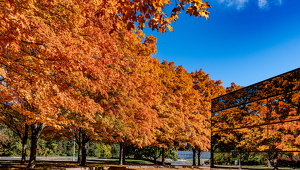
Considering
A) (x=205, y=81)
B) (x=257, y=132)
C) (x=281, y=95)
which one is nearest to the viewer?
(x=281, y=95)

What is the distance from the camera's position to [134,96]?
Result: 1544cm

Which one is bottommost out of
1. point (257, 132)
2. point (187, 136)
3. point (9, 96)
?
point (187, 136)

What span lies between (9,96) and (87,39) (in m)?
4.07

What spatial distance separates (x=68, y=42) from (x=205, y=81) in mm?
24007

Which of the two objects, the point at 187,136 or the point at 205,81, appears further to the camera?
the point at 205,81

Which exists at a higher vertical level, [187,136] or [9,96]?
[9,96]

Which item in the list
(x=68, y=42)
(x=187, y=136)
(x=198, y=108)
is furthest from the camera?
(x=198, y=108)

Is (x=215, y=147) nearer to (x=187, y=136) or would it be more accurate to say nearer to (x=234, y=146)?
(x=234, y=146)

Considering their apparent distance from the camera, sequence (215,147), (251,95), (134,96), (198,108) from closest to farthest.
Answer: (251,95)
(215,147)
(134,96)
(198,108)

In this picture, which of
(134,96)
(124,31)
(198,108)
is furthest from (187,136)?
(124,31)

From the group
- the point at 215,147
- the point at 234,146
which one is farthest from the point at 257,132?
the point at 215,147

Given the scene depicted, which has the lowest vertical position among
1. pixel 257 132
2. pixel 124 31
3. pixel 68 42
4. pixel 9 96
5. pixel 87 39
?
pixel 257 132

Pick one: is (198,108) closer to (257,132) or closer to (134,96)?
(134,96)

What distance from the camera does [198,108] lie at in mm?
26219
